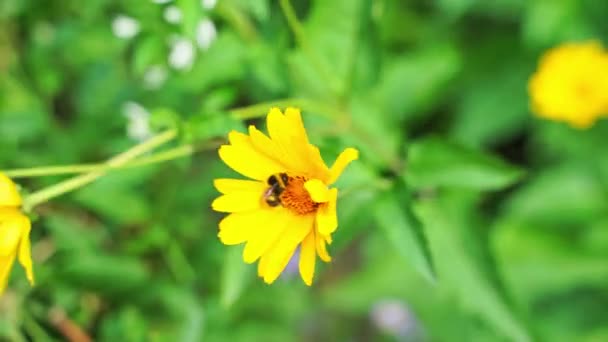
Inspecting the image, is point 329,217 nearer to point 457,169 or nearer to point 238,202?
point 238,202

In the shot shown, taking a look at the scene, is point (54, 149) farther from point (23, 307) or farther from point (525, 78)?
point (525, 78)

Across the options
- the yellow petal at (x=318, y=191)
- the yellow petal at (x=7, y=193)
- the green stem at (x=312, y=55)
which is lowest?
the yellow petal at (x=318, y=191)

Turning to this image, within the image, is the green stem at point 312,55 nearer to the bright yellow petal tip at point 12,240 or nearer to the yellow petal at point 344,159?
the yellow petal at point 344,159

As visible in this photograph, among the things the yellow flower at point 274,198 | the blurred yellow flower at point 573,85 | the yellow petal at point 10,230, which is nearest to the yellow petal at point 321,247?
the yellow flower at point 274,198

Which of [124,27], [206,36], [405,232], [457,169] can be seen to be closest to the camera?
[405,232]

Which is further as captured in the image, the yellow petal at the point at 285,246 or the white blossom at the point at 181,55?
the white blossom at the point at 181,55

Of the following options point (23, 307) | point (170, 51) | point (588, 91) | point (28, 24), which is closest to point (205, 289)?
point (23, 307)

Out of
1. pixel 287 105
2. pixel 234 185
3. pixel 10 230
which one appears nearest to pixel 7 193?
pixel 10 230
